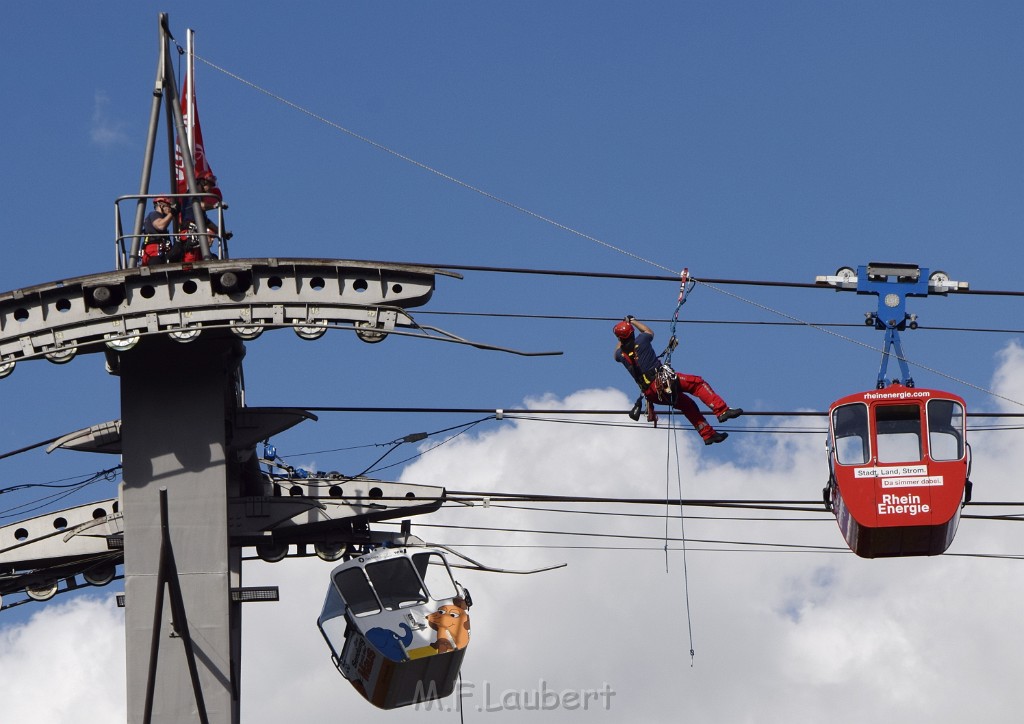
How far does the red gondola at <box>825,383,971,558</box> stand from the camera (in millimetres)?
24188

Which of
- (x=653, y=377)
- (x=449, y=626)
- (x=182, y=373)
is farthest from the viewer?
(x=449, y=626)

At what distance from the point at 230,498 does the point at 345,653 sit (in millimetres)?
2702

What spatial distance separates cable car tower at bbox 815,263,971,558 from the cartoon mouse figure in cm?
515

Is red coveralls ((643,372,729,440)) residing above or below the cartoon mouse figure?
above

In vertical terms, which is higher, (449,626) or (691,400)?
(691,400)

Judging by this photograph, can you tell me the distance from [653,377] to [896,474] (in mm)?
3183

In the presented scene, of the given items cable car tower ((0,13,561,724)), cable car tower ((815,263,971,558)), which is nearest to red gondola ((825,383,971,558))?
cable car tower ((815,263,971,558))

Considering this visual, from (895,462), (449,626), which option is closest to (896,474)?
(895,462)

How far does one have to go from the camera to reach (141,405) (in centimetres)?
2233

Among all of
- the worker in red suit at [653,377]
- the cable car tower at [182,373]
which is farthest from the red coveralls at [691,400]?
the cable car tower at [182,373]

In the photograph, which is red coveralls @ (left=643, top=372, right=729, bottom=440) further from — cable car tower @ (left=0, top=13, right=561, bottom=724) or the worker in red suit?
cable car tower @ (left=0, top=13, right=561, bottom=724)

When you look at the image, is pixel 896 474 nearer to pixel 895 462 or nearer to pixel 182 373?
pixel 895 462

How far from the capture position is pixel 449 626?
86.2 ft

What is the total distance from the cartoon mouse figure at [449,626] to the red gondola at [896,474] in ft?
16.8
